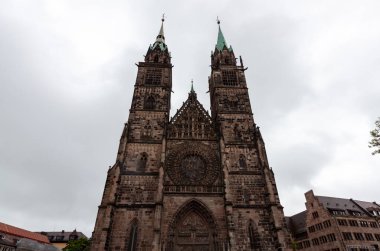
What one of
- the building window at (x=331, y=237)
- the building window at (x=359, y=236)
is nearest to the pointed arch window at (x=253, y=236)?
the building window at (x=331, y=237)

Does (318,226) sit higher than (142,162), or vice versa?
(142,162)

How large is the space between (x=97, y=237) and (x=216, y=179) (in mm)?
11116

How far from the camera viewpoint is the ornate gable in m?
26.2

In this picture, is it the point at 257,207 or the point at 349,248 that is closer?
the point at 257,207

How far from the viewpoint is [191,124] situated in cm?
2698

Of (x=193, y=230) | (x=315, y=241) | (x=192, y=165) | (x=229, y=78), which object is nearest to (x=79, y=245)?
(x=193, y=230)

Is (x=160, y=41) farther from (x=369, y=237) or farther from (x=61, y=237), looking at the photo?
(x=61, y=237)

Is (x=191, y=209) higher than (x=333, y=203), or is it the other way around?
(x=333, y=203)

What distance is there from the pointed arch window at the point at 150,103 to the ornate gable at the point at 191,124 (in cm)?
291

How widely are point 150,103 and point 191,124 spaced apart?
5611 mm

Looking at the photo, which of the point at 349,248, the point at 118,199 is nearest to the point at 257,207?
the point at 118,199

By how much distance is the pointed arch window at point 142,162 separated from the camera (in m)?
23.5

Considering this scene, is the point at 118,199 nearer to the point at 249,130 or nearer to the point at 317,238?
the point at 249,130

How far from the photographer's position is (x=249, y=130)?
27.0 meters
